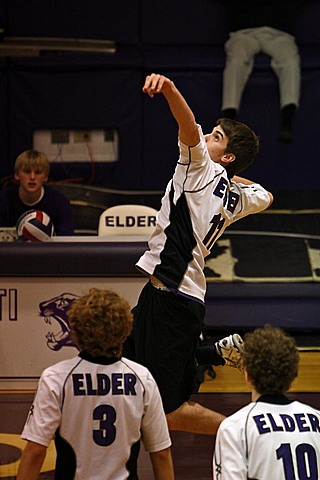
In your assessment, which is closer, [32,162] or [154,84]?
[154,84]

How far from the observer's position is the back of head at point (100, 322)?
9.03 feet

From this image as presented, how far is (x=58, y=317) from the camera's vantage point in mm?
5348

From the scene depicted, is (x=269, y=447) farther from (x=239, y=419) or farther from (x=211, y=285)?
(x=211, y=285)

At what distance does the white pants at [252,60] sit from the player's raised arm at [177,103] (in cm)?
552

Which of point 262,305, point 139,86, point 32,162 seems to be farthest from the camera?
point 139,86

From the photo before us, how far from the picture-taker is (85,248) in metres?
5.29

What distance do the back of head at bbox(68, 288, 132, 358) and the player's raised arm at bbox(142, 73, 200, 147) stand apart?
2.79 feet

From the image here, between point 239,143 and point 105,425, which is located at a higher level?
point 239,143

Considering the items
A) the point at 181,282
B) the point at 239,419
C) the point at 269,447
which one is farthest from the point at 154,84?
the point at 269,447

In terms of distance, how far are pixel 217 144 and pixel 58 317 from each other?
1941 mm

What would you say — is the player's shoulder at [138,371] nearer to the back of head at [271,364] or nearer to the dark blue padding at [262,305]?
the back of head at [271,364]

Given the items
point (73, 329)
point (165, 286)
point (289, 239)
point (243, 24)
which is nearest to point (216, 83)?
point (243, 24)

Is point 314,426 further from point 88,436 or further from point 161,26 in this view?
point 161,26

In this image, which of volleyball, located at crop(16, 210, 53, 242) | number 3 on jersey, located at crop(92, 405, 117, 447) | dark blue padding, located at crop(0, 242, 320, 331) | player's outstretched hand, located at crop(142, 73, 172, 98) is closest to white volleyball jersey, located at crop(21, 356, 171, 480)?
number 3 on jersey, located at crop(92, 405, 117, 447)
